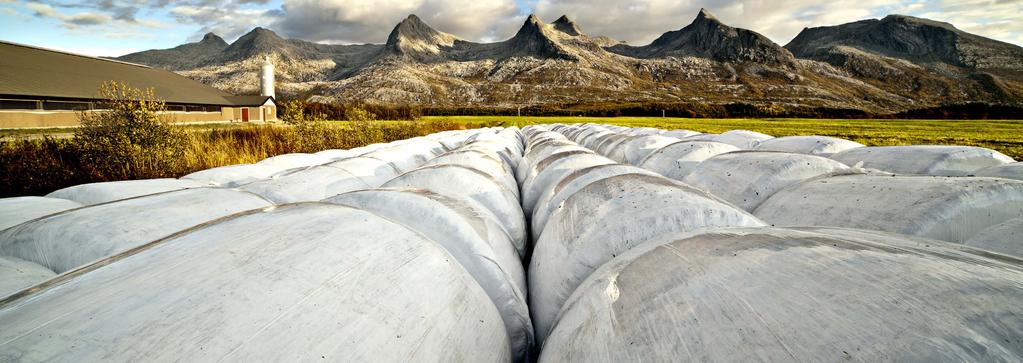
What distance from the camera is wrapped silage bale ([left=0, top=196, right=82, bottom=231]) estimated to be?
3012 millimetres

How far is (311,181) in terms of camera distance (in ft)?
15.6

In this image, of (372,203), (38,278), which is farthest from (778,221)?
(38,278)

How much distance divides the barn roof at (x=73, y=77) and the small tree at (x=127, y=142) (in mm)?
30753

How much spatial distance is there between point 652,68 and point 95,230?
157797 millimetres

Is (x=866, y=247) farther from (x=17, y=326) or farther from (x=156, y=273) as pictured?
(x=17, y=326)

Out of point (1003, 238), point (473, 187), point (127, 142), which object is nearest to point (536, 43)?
point (127, 142)

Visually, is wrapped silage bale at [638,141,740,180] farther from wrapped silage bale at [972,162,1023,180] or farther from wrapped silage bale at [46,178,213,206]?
wrapped silage bale at [46,178,213,206]

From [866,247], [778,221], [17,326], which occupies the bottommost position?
[778,221]

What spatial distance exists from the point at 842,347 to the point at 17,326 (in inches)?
81.9

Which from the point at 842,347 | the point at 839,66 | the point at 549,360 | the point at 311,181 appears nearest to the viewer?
the point at 842,347

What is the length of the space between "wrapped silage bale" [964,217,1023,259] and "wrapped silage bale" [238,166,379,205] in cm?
544

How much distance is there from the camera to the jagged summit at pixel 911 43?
148750 millimetres

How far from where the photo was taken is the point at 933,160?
4285 mm

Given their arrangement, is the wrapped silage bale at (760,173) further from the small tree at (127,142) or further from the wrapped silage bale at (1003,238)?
the small tree at (127,142)
